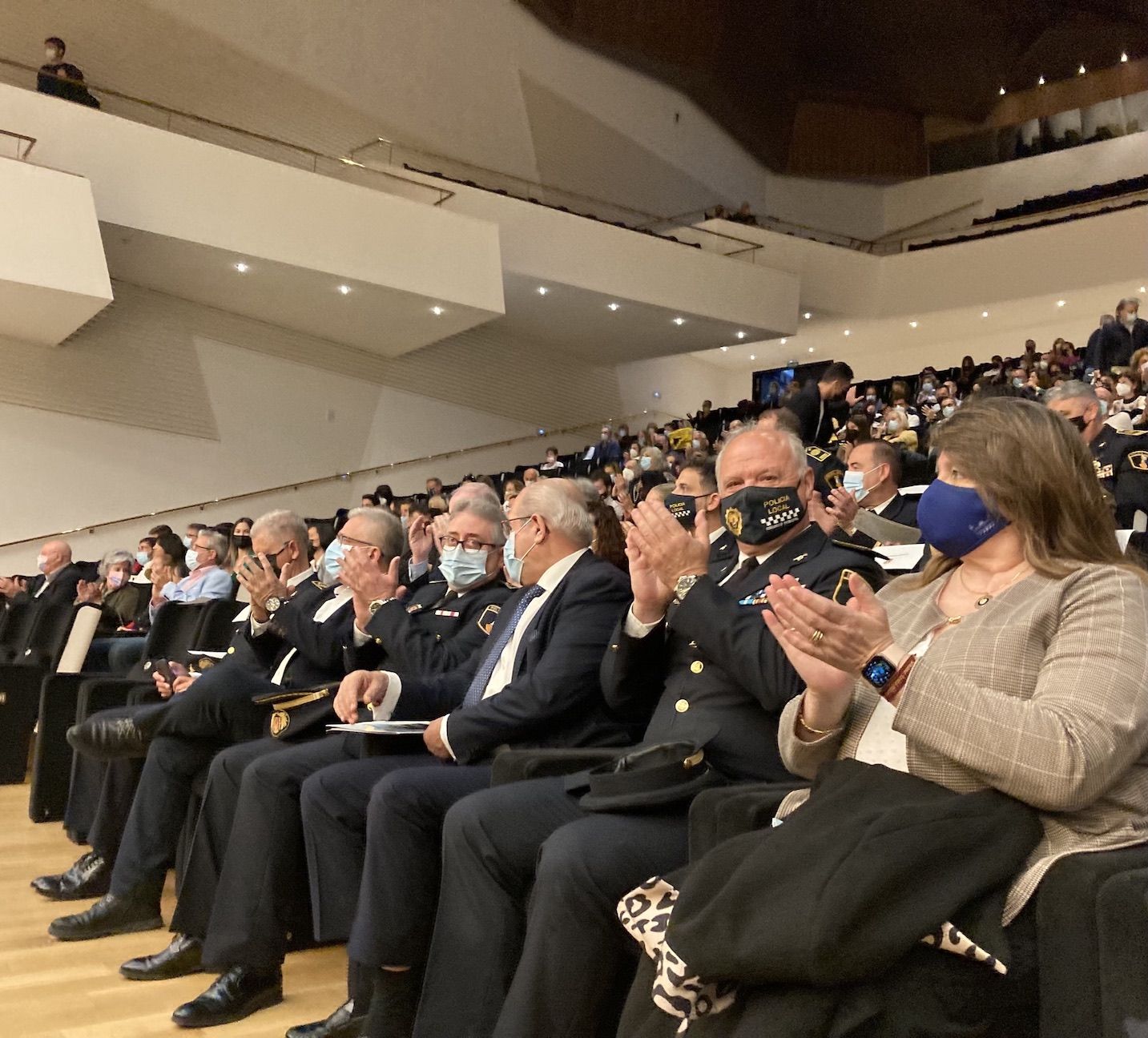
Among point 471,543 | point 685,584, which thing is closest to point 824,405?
point 471,543

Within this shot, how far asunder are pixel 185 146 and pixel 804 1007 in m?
9.35

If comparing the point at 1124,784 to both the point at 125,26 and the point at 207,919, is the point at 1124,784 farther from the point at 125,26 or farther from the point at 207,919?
the point at 125,26

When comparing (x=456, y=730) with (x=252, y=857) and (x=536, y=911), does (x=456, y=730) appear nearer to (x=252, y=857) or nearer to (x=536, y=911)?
(x=252, y=857)

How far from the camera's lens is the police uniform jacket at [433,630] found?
2.71 metres

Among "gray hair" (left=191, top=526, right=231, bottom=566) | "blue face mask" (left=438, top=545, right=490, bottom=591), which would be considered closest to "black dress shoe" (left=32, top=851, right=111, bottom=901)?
"blue face mask" (left=438, top=545, right=490, bottom=591)

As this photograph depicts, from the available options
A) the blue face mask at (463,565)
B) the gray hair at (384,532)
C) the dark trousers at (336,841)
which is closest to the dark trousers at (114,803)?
the gray hair at (384,532)

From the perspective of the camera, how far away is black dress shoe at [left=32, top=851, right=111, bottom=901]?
315 centimetres

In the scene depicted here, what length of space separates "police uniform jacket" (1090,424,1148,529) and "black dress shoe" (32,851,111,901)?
372cm

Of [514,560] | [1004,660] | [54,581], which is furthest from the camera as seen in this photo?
[54,581]

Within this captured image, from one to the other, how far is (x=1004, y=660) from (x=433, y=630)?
181 cm

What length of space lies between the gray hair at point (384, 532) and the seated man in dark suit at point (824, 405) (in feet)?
9.70

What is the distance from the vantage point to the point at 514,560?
2.72m

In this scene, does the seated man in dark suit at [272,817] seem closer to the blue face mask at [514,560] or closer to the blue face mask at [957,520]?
the blue face mask at [514,560]

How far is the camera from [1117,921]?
1.14 metres
